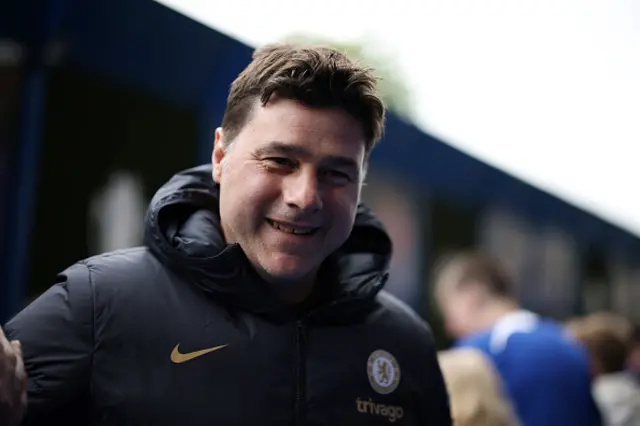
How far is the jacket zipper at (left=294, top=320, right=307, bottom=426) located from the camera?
61.7 inches

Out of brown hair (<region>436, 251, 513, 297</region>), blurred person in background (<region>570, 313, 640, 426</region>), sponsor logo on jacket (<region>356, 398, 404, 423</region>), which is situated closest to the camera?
sponsor logo on jacket (<region>356, 398, 404, 423</region>)

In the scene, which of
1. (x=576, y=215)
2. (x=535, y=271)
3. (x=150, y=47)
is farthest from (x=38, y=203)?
(x=576, y=215)

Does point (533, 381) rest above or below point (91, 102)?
below

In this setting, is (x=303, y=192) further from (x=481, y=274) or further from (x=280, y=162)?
(x=481, y=274)

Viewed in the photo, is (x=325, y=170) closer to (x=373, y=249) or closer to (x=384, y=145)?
(x=373, y=249)

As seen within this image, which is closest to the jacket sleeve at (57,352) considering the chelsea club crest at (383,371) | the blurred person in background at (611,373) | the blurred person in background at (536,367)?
the chelsea club crest at (383,371)

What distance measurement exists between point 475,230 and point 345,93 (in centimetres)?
673

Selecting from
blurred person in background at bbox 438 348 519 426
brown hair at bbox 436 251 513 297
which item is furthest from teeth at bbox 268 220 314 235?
brown hair at bbox 436 251 513 297

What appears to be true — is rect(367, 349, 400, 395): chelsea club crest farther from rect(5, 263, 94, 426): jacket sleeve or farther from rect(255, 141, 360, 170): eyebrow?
rect(5, 263, 94, 426): jacket sleeve

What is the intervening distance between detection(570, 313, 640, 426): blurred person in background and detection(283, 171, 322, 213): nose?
353cm

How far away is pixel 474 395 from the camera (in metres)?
2.79

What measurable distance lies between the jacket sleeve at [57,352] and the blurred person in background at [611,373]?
371 cm

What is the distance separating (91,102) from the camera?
4.32m

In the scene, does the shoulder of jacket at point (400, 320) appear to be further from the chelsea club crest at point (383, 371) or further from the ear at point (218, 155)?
the ear at point (218, 155)
